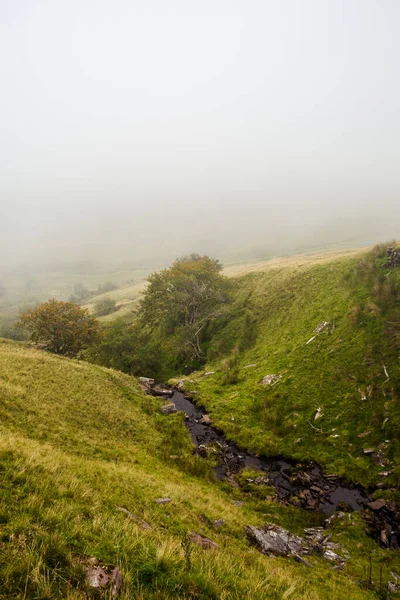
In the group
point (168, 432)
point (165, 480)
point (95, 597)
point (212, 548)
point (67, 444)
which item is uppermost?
point (95, 597)

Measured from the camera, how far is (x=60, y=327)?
4572cm

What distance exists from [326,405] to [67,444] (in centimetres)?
2199

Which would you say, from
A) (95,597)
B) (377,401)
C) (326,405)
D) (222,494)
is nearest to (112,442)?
(222,494)

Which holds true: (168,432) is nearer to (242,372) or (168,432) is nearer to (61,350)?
(242,372)

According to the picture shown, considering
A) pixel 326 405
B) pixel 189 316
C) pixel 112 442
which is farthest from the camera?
pixel 189 316

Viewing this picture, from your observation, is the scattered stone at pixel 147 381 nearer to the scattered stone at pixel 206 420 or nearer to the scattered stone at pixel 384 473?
the scattered stone at pixel 206 420

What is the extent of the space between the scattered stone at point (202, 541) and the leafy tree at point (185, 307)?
118 ft

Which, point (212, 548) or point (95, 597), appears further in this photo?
point (212, 548)

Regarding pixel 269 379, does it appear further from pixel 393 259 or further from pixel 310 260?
pixel 310 260

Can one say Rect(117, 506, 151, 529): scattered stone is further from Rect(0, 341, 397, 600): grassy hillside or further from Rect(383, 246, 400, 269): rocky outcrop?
Rect(383, 246, 400, 269): rocky outcrop

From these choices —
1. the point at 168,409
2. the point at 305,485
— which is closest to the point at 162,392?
the point at 168,409

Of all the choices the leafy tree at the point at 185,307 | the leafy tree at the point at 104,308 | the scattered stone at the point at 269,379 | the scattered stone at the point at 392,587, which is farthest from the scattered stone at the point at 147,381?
the leafy tree at the point at 104,308

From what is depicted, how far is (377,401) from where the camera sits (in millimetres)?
23359

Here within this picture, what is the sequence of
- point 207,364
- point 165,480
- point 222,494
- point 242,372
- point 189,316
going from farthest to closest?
point 189,316 < point 207,364 < point 242,372 < point 222,494 < point 165,480
